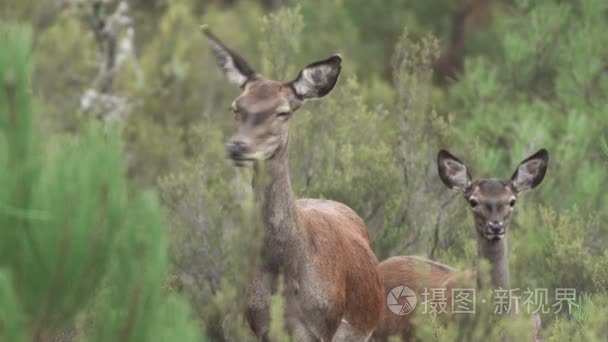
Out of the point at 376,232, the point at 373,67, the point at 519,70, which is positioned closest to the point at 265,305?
the point at 376,232

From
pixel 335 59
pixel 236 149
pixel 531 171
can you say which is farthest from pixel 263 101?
pixel 531 171

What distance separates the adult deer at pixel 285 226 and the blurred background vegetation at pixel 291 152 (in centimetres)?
32

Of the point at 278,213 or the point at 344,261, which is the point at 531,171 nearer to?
the point at 344,261

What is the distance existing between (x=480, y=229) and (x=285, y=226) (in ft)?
5.58

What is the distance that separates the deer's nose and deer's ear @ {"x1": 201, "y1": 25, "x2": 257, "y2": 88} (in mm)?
891

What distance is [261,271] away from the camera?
7.88 m

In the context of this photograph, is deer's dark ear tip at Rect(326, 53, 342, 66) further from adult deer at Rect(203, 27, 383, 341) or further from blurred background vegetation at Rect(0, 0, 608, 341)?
blurred background vegetation at Rect(0, 0, 608, 341)

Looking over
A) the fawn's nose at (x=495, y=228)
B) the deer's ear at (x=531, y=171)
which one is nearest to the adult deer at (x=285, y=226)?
the fawn's nose at (x=495, y=228)

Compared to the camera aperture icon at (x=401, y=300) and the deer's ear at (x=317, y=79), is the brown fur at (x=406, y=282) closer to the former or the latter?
the camera aperture icon at (x=401, y=300)

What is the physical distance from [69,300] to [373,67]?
16.0m

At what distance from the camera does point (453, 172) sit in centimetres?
947

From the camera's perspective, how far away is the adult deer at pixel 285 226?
25.6 feet

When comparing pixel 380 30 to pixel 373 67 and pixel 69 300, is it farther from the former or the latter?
pixel 69 300

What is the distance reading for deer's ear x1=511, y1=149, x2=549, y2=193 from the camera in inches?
365
